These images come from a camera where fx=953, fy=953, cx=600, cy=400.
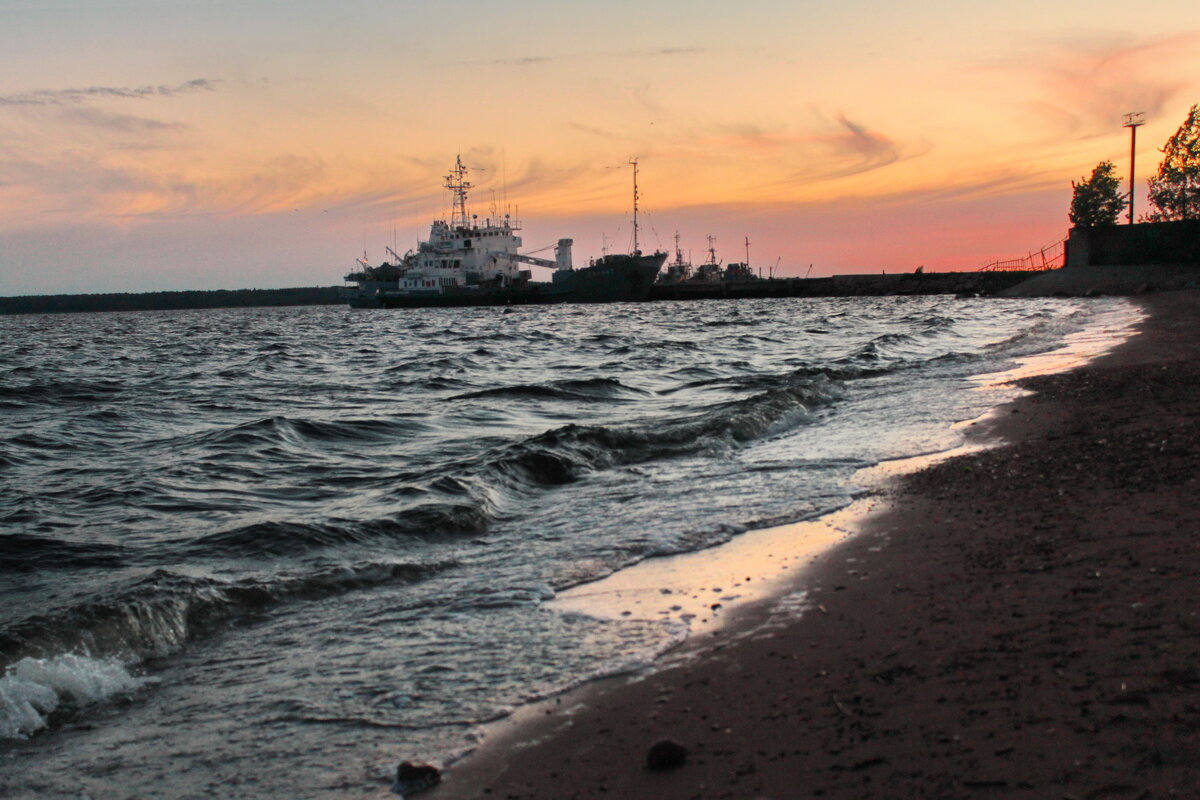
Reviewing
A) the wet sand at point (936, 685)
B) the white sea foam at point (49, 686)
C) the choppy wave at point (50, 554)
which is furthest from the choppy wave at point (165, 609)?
the wet sand at point (936, 685)

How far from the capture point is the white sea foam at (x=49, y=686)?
140 inches

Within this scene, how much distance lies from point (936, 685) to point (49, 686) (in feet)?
11.1

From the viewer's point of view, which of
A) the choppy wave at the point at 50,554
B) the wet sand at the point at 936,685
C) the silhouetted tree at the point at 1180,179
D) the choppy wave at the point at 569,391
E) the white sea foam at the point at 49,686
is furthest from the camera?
the silhouetted tree at the point at 1180,179

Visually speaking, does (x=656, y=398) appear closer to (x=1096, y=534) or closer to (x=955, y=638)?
(x=1096, y=534)

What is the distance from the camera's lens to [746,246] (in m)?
121

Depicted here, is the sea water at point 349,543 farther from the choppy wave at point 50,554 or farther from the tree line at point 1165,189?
the tree line at point 1165,189

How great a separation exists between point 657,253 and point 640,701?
8841 centimetres

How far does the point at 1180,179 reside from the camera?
5447 cm

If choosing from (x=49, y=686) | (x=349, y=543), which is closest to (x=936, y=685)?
(x=49, y=686)

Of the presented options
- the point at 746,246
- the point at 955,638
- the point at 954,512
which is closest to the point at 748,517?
the point at 954,512

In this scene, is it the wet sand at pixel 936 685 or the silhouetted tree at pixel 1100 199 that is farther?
the silhouetted tree at pixel 1100 199

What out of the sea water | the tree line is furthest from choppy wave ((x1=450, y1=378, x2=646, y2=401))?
the tree line

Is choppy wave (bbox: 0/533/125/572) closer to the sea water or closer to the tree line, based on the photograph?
the sea water

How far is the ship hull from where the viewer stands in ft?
278
